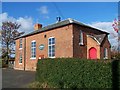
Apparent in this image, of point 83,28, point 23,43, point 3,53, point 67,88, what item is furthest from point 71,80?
point 3,53

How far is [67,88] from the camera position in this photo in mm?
12055

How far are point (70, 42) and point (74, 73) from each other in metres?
13.0

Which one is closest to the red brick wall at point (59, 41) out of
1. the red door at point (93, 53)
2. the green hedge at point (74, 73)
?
the red door at point (93, 53)

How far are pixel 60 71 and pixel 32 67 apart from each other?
64.3ft

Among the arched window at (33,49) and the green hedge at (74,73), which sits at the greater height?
the arched window at (33,49)

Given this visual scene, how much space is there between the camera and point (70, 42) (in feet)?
81.0

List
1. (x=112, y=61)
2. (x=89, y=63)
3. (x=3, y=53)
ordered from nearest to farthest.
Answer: (x=112, y=61) < (x=89, y=63) < (x=3, y=53)

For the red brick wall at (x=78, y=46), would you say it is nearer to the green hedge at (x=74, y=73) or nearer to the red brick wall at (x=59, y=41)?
the red brick wall at (x=59, y=41)

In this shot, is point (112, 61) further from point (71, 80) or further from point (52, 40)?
point (52, 40)

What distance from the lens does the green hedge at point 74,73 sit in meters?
10.2

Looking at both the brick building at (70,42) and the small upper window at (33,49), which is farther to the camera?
the small upper window at (33,49)

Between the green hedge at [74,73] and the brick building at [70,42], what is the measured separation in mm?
10501

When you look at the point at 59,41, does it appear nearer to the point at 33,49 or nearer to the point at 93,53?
the point at 93,53

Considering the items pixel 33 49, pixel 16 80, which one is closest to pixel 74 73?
pixel 16 80
